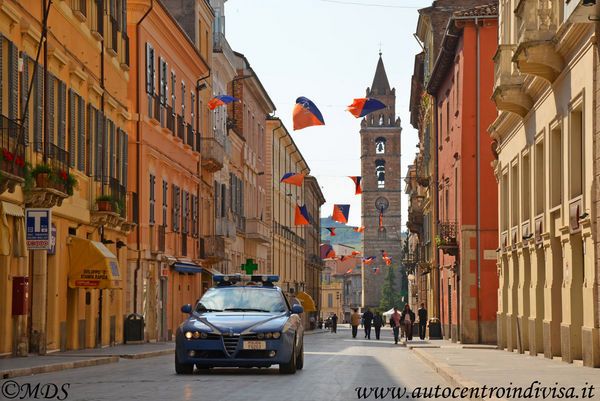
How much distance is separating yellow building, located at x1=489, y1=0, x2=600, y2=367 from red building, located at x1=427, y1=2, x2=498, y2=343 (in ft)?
23.9

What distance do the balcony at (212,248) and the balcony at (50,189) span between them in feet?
79.1

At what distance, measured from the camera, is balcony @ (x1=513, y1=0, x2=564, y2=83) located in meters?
24.6

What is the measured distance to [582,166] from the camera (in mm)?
24000

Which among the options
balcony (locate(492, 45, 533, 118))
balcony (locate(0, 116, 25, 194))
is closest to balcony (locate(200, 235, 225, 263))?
balcony (locate(492, 45, 533, 118))

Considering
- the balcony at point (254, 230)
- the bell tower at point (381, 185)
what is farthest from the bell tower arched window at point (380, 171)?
the balcony at point (254, 230)

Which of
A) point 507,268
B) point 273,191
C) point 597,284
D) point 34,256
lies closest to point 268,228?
point 273,191

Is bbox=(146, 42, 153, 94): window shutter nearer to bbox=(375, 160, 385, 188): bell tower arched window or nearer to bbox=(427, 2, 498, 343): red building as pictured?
bbox=(427, 2, 498, 343): red building

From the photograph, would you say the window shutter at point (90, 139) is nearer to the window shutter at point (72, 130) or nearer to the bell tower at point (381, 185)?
the window shutter at point (72, 130)

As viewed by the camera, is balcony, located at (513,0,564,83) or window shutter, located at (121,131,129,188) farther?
window shutter, located at (121,131,129,188)

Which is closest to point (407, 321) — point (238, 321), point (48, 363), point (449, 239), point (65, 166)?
point (449, 239)

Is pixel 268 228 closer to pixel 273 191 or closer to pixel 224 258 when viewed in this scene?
pixel 273 191

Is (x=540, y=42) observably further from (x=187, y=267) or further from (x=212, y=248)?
(x=212, y=248)

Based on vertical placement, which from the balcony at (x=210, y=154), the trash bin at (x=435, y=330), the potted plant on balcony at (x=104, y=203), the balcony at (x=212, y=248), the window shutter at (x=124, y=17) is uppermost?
the window shutter at (x=124, y=17)

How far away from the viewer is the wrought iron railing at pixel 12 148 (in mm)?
22750
